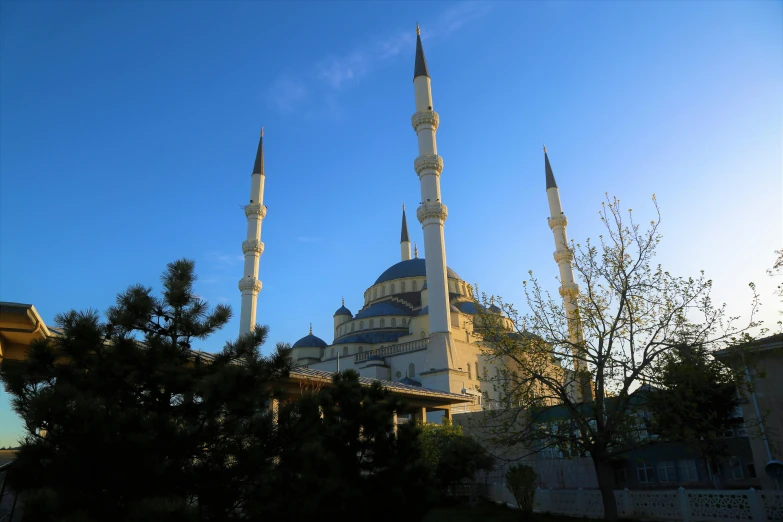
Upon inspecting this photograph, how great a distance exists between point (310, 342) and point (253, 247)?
38.7 ft

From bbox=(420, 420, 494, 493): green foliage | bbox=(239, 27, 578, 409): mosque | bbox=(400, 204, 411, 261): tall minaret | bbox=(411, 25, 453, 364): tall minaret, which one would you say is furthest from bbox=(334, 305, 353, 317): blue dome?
bbox=(420, 420, 494, 493): green foliage

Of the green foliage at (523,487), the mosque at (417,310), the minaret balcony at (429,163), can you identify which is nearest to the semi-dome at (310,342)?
the mosque at (417,310)

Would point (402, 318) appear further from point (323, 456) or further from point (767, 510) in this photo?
point (323, 456)

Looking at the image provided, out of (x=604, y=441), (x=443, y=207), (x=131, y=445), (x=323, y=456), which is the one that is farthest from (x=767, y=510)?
(x=443, y=207)

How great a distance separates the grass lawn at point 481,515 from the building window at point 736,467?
863 cm

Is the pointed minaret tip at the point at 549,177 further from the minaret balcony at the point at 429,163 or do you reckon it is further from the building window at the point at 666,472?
the building window at the point at 666,472

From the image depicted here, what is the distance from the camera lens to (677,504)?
408 inches

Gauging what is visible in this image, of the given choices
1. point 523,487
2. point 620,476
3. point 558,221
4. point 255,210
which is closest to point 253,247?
point 255,210

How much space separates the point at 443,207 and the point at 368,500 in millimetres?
22875

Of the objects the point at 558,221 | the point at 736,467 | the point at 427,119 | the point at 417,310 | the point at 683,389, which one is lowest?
the point at 736,467

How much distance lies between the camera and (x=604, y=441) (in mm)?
9812

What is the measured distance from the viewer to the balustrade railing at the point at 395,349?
32.5 metres

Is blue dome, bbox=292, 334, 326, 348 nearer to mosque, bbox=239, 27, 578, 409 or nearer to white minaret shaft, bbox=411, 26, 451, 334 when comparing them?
mosque, bbox=239, 27, 578, 409

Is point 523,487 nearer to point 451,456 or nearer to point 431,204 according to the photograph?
point 451,456
